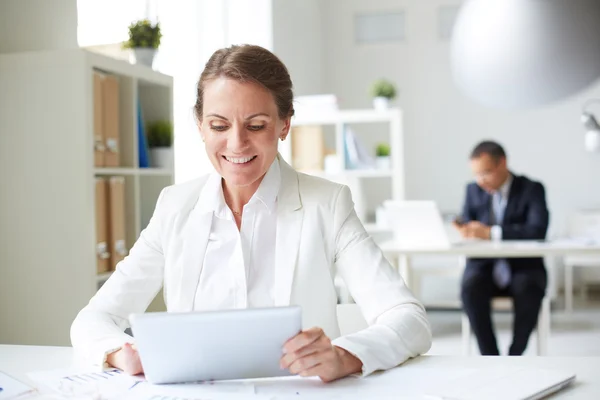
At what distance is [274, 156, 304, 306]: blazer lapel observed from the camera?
150 centimetres

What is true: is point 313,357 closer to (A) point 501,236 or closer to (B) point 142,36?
(B) point 142,36

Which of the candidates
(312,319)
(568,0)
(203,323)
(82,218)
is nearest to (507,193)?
(82,218)

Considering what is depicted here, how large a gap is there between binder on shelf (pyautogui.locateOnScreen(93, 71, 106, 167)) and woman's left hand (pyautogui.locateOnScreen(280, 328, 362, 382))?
1673 millimetres

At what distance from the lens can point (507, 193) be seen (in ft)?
12.8

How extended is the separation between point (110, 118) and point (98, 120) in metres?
0.10

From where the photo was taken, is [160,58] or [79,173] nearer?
[79,173]

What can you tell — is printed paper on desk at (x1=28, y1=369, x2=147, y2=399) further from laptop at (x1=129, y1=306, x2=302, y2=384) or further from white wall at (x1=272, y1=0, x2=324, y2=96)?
white wall at (x1=272, y1=0, x2=324, y2=96)

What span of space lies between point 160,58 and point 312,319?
2654mm

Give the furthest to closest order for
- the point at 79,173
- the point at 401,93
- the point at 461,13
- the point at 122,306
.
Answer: the point at 401,93 < the point at 79,173 < the point at 122,306 < the point at 461,13

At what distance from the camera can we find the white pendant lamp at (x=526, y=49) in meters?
0.67

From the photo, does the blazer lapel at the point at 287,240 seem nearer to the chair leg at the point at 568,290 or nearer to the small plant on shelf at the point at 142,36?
the small plant on shelf at the point at 142,36

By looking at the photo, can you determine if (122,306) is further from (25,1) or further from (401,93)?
(401,93)

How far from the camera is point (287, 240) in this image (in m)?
1.53

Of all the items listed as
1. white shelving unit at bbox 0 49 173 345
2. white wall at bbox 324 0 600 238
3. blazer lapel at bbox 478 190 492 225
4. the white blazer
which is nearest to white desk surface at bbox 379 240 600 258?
blazer lapel at bbox 478 190 492 225
